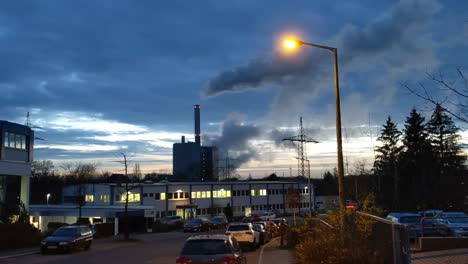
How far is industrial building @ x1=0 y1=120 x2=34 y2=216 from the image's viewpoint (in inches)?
1585

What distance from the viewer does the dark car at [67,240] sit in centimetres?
2702

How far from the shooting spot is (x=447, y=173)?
2574 inches

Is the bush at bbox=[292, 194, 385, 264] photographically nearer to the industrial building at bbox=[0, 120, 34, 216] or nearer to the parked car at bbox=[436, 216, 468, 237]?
the parked car at bbox=[436, 216, 468, 237]


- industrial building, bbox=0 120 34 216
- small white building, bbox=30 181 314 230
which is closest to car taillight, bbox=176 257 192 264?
industrial building, bbox=0 120 34 216

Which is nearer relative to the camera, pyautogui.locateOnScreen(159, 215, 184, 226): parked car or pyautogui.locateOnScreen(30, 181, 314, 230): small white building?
pyautogui.locateOnScreen(159, 215, 184, 226): parked car

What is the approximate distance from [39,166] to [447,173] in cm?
9959

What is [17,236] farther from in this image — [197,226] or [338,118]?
[197,226]

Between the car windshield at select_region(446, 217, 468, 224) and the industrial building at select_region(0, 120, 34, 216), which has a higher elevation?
the industrial building at select_region(0, 120, 34, 216)

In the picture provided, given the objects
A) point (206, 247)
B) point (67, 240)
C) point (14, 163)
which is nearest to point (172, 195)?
point (14, 163)

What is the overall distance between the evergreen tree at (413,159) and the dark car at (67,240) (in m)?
45.9

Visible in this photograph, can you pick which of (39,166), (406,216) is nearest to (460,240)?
(406,216)

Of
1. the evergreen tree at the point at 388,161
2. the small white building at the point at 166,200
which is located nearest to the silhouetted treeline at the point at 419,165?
the evergreen tree at the point at 388,161

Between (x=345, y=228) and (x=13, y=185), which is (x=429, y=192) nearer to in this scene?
(x=13, y=185)

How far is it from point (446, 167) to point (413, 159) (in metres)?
4.44
